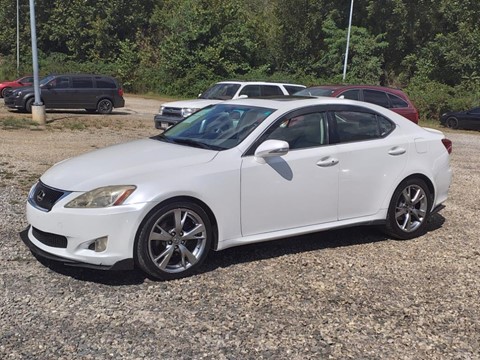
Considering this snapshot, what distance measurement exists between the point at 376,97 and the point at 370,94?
8.8 inches

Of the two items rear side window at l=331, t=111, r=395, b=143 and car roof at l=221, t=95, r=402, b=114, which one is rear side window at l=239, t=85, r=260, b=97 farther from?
rear side window at l=331, t=111, r=395, b=143

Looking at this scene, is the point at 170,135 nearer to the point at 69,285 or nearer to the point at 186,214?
the point at 186,214

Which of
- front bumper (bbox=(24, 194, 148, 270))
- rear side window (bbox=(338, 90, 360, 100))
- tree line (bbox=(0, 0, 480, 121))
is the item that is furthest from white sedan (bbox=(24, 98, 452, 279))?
tree line (bbox=(0, 0, 480, 121))

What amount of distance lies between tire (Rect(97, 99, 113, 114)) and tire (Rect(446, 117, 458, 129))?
50.6 ft

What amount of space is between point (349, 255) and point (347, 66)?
4022 centimetres

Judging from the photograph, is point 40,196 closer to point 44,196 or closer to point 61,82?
point 44,196

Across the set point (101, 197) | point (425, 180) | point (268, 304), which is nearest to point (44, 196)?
point (101, 197)

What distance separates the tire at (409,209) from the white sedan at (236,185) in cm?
1

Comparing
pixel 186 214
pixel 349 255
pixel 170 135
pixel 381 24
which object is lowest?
pixel 349 255

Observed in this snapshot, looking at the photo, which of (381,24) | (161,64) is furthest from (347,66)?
Answer: (161,64)

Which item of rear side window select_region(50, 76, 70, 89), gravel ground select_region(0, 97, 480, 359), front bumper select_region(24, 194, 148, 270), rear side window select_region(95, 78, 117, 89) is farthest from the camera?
rear side window select_region(95, 78, 117, 89)

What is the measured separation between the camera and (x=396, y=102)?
45.4 ft

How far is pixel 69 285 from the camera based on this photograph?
14.4ft

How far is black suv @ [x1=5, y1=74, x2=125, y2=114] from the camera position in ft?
68.8
